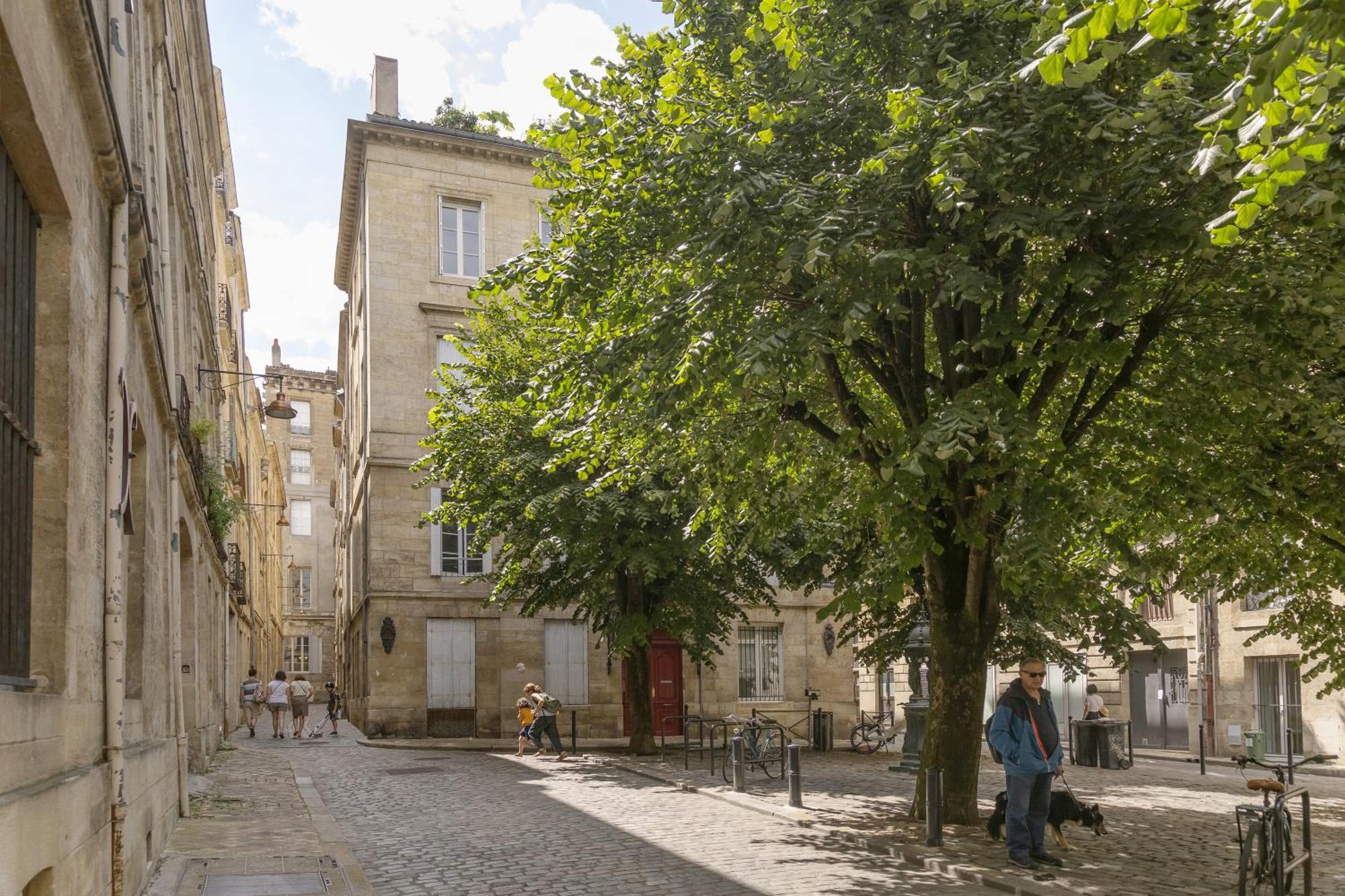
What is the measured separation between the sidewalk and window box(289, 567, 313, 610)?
4897 centimetres

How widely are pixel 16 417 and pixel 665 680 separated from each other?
1006 inches

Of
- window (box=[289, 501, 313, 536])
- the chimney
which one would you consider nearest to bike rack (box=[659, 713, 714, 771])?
the chimney

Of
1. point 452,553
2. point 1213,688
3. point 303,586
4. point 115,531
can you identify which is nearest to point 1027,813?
point 115,531

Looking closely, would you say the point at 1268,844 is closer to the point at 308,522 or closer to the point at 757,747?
the point at 757,747

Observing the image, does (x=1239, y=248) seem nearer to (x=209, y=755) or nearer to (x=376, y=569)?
(x=209, y=755)

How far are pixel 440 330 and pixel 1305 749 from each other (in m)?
21.3

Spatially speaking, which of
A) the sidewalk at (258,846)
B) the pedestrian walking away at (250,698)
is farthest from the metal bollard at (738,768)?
the pedestrian walking away at (250,698)

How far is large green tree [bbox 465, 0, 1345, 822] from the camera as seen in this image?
29.4ft

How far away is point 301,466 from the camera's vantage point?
Answer: 68.5 metres

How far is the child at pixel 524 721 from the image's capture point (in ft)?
75.0

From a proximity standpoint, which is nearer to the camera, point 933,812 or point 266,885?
point 266,885

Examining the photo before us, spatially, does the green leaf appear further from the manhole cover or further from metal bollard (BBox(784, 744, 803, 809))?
metal bollard (BBox(784, 744, 803, 809))

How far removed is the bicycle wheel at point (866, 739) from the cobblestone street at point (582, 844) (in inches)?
339

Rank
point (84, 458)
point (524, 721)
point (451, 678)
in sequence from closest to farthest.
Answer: point (84, 458), point (524, 721), point (451, 678)
